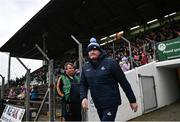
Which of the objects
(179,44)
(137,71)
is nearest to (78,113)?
(137,71)

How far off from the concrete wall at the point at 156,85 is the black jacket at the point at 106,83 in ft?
9.33

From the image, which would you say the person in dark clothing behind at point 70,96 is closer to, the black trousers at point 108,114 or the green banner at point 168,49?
the black trousers at point 108,114

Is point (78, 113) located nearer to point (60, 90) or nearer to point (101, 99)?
point (60, 90)

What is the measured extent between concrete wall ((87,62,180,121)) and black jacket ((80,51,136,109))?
112 inches

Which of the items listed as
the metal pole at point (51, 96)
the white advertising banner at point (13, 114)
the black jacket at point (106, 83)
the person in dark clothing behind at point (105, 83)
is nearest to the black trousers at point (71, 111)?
the metal pole at point (51, 96)

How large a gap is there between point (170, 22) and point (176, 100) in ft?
22.5

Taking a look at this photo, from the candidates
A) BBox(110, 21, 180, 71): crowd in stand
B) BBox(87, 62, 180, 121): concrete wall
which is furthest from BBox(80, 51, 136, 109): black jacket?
BBox(110, 21, 180, 71): crowd in stand

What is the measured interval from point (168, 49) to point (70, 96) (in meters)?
7.15

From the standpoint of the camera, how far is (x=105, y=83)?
3.38m

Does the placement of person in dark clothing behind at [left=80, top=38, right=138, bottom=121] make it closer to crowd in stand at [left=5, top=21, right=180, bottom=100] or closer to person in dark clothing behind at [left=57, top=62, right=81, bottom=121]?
person in dark clothing behind at [left=57, top=62, right=81, bottom=121]

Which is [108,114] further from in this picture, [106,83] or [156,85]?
[156,85]

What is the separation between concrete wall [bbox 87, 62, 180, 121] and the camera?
803cm

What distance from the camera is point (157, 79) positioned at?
37.0 feet

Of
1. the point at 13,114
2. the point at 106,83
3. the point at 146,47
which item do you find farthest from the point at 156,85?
the point at 106,83
